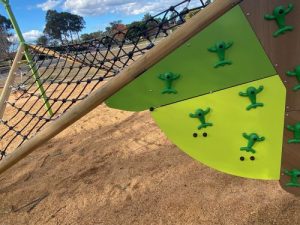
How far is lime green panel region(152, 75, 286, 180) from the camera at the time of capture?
111 cm

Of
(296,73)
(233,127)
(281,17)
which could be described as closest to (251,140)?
(233,127)

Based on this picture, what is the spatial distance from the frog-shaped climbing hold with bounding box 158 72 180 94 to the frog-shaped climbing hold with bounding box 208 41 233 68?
6.1 inches

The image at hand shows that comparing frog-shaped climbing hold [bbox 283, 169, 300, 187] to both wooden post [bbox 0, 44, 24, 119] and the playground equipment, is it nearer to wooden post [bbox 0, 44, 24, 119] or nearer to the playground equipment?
the playground equipment

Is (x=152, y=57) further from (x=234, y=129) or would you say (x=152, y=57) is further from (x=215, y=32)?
(x=234, y=129)

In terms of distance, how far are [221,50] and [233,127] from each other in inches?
12.1

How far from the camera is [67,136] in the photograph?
3641mm

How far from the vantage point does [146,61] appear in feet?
3.37

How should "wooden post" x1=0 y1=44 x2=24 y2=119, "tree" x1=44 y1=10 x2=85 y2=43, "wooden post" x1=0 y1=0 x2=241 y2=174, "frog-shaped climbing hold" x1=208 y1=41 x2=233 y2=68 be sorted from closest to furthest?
"wooden post" x1=0 y1=0 x2=241 y2=174 < "frog-shaped climbing hold" x1=208 y1=41 x2=233 y2=68 < "wooden post" x1=0 y1=44 x2=24 y2=119 < "tree" x1=44 y1=10 x2=85 y2=43

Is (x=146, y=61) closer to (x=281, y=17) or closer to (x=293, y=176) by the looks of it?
(x=281, y=17)

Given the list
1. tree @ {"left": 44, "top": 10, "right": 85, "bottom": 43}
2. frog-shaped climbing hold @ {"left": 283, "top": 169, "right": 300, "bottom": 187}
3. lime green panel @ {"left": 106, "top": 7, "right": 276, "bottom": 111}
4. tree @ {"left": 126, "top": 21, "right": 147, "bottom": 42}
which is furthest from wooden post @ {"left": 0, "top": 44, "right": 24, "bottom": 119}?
tree @ {"left": 44, "top": 10, "right": 85, "bottom": 43}

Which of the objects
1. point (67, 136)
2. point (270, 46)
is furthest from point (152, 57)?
point (67, 136)

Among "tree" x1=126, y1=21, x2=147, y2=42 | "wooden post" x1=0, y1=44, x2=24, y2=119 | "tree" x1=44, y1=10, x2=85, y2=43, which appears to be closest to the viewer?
"tree" x1=126, y1=21, x2=147, y2=42

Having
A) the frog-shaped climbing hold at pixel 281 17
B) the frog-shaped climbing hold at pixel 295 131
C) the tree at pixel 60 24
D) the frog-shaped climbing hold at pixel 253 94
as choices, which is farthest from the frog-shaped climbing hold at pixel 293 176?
the tree at pixel 60 24

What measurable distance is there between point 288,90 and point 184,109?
0.37m
